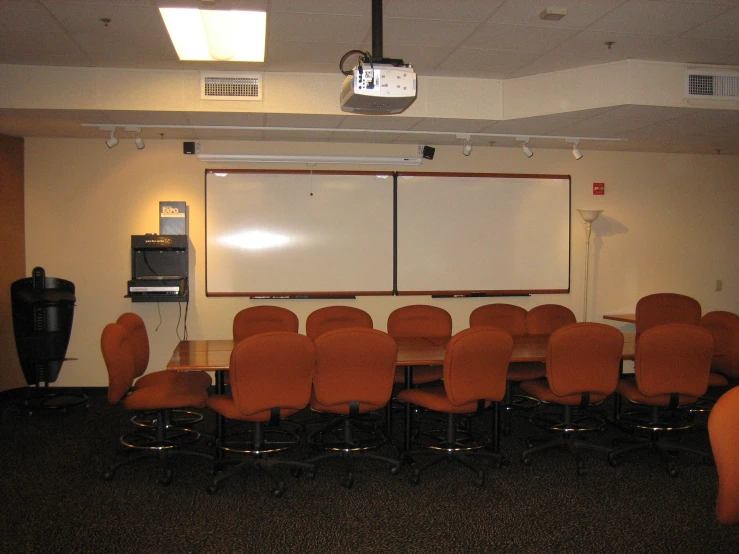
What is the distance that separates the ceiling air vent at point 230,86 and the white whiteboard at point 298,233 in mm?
1360

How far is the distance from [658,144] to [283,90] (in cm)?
414

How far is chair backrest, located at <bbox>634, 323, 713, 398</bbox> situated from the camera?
4.07 metres

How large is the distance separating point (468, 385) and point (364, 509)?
3.31 ft

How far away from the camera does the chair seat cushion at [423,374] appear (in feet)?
16.4

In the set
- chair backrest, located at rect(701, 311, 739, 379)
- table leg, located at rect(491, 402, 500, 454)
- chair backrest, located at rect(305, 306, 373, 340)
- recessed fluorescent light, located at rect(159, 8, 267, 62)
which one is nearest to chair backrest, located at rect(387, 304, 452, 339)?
chair backrest, located at rect(305, 306, 373, 340)

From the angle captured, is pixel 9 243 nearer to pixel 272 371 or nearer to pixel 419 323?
pixel 272 371

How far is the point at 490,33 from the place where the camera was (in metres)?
4.36

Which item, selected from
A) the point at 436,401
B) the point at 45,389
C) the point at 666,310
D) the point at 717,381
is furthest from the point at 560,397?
the point at 45,389

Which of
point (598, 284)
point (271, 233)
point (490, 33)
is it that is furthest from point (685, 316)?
point (271, 233)

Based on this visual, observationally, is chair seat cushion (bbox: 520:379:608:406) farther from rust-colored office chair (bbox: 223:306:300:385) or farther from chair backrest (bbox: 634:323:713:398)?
rust-colored office chair (bbox: 223:306:300:385)

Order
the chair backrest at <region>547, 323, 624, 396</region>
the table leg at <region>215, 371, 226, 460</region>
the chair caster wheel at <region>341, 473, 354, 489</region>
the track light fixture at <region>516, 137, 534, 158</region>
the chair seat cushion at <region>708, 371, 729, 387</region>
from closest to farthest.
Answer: the chair caster wheel at <region>341, 473, 354, 489</region> < the chair backrest at <region>547, 323, 624, 396</region> < the table leg at <region>215, 371, 226, 460</region> < the chair seat cushion at <region>708, 371, 729, 387</region> < the track light fixture at <region>516, 137, 534, 158</region>

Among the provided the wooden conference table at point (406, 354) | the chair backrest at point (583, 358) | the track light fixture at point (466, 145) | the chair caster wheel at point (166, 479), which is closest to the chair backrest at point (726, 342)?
the wooden conference table at point (406, 354)

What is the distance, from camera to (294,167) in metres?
6.63

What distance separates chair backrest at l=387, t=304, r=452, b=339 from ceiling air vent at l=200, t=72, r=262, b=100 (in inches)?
88.7
